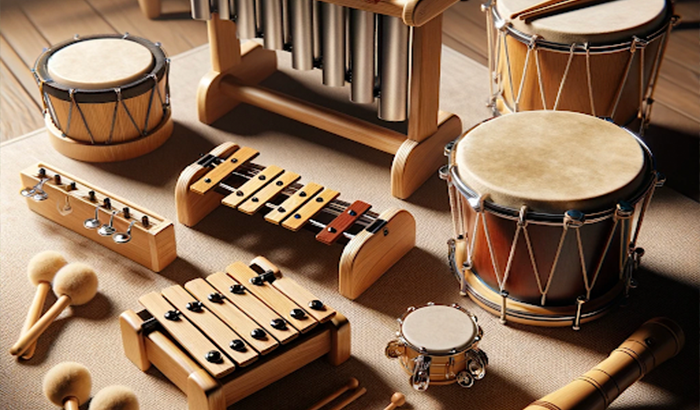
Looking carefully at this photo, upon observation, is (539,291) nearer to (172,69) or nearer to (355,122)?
(355,122)

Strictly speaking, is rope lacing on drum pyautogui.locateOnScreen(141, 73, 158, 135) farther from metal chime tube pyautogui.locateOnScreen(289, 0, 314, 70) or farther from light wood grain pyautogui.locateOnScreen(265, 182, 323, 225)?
light wood grain pyautogui.locateOnScreen(265, 182, 323, 225)

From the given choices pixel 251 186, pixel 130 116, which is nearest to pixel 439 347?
pixel 251 186

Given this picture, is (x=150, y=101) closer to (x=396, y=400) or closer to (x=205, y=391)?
(x=205, y=391)

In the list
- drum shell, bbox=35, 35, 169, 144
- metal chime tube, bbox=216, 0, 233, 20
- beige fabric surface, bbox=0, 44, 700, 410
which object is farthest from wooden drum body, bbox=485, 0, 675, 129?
drum shell, bbox=35, 35, 169, 144

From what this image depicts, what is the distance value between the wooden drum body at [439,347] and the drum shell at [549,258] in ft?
0.85

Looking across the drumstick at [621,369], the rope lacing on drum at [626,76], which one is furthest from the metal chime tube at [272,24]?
the drumstick at [621,369]

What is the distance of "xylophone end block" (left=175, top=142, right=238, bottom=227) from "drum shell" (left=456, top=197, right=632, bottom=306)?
1.02 m

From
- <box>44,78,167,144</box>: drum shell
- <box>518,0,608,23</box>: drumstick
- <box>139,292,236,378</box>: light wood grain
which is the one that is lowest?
<box>139,292,236,378</box>: light wood grain

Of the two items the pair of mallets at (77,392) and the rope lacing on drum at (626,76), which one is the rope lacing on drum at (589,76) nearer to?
the rope lacing on drum at (626,76)

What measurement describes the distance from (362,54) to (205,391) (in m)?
1.43

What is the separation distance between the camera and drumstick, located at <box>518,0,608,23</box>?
311cm

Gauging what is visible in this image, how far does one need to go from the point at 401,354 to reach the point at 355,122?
121 centimetres

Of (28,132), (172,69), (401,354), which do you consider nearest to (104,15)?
(172,69)

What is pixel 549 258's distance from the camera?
251cm
